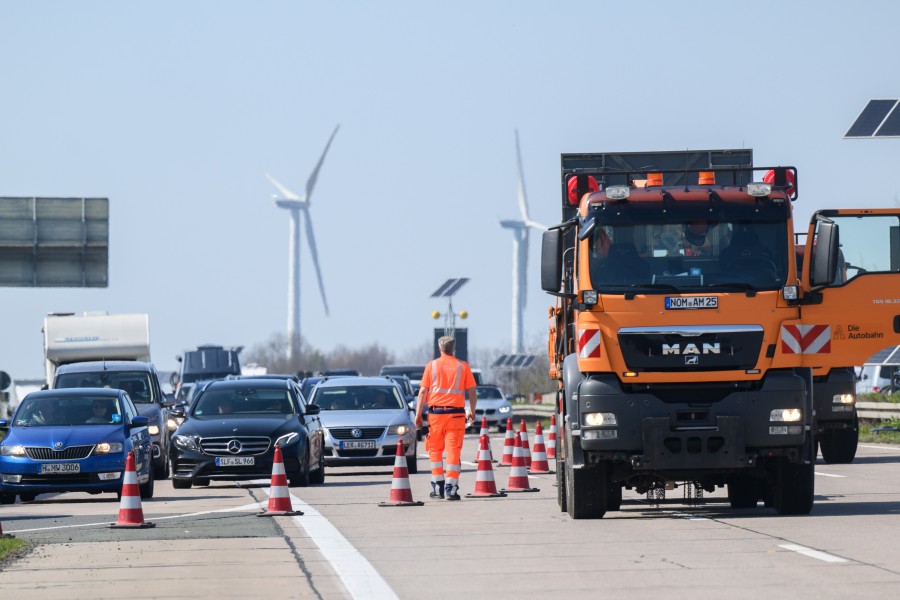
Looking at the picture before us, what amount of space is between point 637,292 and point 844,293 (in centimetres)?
1040

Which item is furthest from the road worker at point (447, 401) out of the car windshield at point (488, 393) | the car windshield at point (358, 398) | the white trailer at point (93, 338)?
the car windshield at point (488, 393)

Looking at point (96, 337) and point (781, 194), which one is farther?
point (96, 337)

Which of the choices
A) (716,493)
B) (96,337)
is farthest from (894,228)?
(96,337)

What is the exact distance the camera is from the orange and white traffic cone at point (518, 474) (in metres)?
21.9

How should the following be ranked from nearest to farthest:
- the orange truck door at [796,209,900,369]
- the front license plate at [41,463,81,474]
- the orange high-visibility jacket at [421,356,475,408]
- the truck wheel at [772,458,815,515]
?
the truck wheel at [772,458,815,515] < the orange high-visibility jacket at [421,356,475,408] < the front license plate at [41,463,81,474] < the orange truck door at [796,209,900,369]

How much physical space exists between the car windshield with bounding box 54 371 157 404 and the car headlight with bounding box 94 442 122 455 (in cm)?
734

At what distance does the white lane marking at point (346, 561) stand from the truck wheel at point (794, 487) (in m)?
4.05

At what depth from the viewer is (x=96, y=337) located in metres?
38.8

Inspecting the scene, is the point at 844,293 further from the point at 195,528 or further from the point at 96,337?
the point at 96,337

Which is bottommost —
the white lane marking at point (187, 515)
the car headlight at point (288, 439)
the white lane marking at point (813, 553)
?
the white lane marking at point (187, 515)

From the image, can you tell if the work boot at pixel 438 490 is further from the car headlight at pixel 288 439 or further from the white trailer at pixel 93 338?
the white trailer at pixel 93 338

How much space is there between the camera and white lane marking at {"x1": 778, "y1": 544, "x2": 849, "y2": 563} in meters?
12.1

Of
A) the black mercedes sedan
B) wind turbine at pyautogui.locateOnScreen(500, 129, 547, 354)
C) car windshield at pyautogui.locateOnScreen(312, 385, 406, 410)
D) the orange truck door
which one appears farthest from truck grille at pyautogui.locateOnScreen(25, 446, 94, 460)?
wind turbine at pyautogui.locateOnScreen(500, 129, 547, 354)

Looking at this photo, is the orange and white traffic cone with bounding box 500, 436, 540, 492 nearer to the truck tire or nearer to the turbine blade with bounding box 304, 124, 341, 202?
the truck tire
